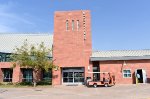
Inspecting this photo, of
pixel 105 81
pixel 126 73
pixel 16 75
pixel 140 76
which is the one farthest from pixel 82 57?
pixel 16 75

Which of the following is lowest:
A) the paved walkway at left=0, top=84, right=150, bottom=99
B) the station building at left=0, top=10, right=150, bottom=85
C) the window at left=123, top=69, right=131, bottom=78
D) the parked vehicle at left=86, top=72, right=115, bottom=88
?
the paved walkway at left=0, top=84, right=150, bottom=99

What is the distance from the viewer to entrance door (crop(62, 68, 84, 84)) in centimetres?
4066

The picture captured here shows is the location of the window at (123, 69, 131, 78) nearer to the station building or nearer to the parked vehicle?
the station building

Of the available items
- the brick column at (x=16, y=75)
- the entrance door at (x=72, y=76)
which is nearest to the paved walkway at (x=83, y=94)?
the entrance door at (x=72, y=76)

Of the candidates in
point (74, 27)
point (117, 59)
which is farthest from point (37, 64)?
point (117, 59)

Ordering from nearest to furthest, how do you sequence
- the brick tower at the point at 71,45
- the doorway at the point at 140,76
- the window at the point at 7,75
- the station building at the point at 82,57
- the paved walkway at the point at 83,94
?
the paved walkway at the point at 83,94
the doorway at the point at 140,76
the station building at the point at 82,57
the brick tower at the point at 71,45
the window at the point at 7,75

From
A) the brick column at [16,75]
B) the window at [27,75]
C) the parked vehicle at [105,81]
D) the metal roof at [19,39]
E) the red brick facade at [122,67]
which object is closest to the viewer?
the parked vehicle at [105,81]

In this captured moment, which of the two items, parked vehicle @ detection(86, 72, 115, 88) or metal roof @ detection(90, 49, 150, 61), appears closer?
parked vehicle @ detection(86, 72, 115, 88)

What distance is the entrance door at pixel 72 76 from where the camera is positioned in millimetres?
40656

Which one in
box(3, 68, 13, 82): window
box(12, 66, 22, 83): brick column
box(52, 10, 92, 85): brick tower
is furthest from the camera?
box(3, 68, 13, 82): window

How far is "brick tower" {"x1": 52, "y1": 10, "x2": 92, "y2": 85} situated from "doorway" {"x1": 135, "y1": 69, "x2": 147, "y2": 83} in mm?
7490

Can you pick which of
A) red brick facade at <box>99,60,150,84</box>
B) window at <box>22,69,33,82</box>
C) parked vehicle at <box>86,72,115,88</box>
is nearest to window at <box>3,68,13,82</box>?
window at <box>22,69,33,82</box>

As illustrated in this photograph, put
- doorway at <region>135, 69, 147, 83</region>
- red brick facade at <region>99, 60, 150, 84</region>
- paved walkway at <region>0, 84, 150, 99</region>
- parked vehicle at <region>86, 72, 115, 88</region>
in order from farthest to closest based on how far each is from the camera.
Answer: red brick facade at <region>99, 60, 150, 84</region> < doorway at <region>135, 69, 147, 83</region> < parked vehicle at <region>86, 72, 115, 88</region> < paved walkway at <region>0, 84, 150, 99</region>

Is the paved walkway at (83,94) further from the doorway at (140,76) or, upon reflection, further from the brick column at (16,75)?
the brick column at (16,75)
